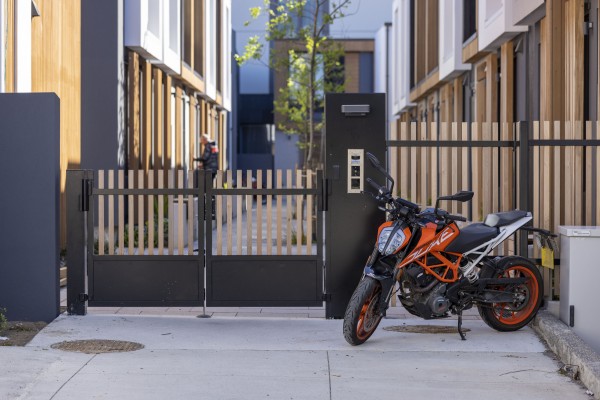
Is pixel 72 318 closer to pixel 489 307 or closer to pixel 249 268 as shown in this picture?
pixel 249 268

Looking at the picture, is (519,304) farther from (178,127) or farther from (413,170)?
(178,127)

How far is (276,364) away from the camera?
7.25 metres

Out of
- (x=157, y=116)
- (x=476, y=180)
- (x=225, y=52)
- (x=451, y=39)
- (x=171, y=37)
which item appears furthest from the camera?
(x=225, y=52)

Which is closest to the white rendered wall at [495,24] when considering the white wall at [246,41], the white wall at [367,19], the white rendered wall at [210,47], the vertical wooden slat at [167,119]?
the vertical wooden slat at [167,119]

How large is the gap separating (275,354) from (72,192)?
2.74m

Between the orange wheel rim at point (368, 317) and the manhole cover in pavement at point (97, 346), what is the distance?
1648mm

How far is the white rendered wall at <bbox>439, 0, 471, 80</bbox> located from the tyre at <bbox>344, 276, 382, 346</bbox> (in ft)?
50.1

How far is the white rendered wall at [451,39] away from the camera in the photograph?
2261cm

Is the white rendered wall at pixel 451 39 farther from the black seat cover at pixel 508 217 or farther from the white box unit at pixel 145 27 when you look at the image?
the black seat cover at pixel 508 217

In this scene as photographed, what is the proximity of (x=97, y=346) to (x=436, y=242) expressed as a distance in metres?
2.70

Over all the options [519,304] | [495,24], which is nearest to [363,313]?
[519,304]

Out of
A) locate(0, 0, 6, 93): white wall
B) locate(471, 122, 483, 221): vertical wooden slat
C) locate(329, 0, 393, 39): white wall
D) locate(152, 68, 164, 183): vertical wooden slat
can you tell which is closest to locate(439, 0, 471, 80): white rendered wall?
locate(152, 68, 164, 183): vertical wooden slat

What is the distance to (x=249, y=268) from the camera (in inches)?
368

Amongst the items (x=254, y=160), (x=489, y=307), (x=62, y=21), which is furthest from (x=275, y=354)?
(x=254, y=160)
